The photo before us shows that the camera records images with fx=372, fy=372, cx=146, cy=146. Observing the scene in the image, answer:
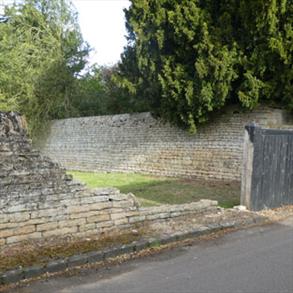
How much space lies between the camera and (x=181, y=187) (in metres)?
11.5

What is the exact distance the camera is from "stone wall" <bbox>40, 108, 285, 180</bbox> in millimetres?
13219

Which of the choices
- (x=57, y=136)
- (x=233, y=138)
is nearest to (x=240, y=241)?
(x=233, y=138)

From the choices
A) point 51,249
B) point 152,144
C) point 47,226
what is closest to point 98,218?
point 47,226

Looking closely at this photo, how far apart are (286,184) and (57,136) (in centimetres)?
1576

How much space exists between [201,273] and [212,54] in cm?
968

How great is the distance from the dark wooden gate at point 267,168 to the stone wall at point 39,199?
3.10 meters

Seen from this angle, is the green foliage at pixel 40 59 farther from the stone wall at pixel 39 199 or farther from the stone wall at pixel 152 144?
the stone wall at pixel 39 199

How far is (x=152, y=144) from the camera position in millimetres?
15969

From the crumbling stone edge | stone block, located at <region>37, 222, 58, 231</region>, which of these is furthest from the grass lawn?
stone block, located at <region>37, 222, 58, 231</region>

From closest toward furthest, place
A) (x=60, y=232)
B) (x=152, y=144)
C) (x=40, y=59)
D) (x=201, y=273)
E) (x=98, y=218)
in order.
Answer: (x=201, y=273)
(x=60, y=232)
(x=98, y=218)
(x=152, y=144)
(x=40, y=59)

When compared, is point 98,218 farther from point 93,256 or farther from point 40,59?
point 40,59

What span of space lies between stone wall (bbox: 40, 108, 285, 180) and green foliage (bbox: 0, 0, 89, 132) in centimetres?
218

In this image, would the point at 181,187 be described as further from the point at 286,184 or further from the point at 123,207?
the point at 123,207

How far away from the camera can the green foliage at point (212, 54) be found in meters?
12.3
